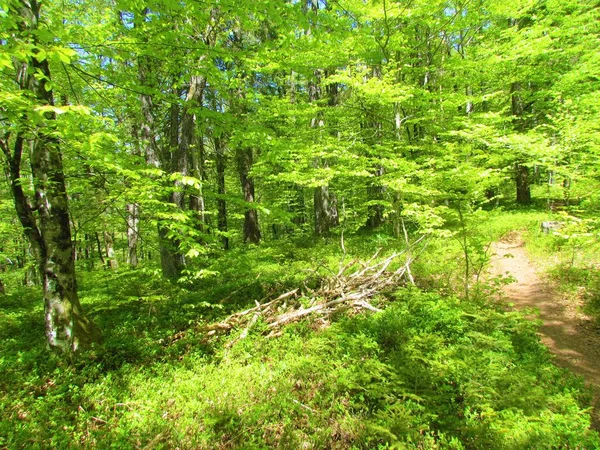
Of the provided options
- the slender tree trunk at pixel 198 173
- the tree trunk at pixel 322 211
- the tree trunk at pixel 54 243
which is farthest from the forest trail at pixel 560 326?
the tree trunk at pixel 54 243

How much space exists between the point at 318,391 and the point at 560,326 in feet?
18.1

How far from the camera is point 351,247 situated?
39.2 ft

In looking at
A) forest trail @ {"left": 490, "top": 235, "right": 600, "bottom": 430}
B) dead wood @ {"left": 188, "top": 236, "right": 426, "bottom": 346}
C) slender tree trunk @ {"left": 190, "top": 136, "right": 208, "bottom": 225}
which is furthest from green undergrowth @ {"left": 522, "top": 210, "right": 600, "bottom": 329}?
slender tree trunk @ {"left": 190, "top": 136, "right": 208, "bottom": 225}

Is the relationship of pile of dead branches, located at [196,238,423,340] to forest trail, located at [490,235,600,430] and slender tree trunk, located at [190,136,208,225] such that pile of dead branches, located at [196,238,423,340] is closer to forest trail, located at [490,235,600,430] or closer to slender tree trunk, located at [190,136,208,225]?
slender tree trunk, located at [190,136,208,225]

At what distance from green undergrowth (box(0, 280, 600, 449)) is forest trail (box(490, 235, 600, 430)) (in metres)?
0.55

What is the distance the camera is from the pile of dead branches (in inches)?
247

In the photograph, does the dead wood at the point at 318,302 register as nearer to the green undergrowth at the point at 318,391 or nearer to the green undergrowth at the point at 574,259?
the green undergrowth at the point at 318,391

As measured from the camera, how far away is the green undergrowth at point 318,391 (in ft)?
11.0

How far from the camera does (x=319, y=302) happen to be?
270 inches

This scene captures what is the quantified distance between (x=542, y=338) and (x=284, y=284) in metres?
5.77

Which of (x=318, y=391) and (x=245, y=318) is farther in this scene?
(x=245, y=318)

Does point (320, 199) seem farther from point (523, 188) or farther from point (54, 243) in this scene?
point (523, 188)

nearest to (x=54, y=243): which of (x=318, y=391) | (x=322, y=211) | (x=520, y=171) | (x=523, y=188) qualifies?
(x=318, y=391)

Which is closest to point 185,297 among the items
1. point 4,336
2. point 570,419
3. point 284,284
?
A: point 284,284
